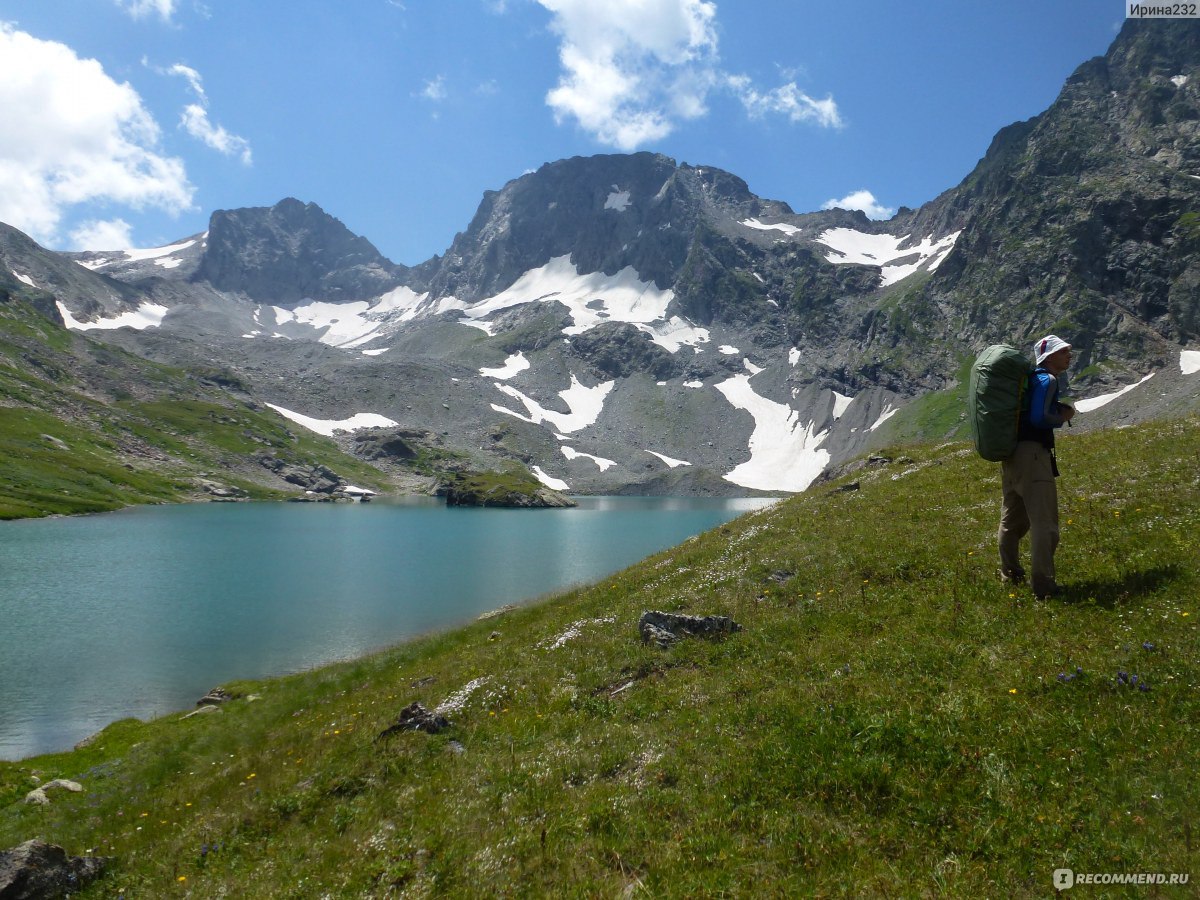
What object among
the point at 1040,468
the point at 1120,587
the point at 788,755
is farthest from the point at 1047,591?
the point at 788,755

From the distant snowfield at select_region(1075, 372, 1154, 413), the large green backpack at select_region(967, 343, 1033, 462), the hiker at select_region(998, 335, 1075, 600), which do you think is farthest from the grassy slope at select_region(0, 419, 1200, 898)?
the distant snowfield at select_region(1075, 372, 1154, 413)

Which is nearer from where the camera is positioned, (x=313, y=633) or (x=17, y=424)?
(x=313, y=633)

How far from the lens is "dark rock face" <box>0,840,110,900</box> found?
35.1ft

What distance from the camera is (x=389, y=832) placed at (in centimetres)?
995

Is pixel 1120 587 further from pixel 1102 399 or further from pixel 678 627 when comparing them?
pixel 1102 399

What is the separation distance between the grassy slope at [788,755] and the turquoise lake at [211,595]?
13167 millimetres

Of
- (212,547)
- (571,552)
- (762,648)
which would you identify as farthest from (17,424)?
(762,648)

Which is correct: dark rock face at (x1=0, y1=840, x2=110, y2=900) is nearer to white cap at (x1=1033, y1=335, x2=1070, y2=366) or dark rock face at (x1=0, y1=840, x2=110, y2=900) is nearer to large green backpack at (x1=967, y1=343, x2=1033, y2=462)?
large green backpack at (x1=967, y1=343, x2=1033, y2=462)

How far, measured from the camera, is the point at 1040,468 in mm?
11688

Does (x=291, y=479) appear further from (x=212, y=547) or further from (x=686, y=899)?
(x=686, y=899)

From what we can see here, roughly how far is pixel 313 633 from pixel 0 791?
24.2 meters

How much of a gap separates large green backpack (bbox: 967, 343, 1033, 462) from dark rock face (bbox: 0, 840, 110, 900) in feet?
60.6

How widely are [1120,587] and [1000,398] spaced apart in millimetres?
3875
